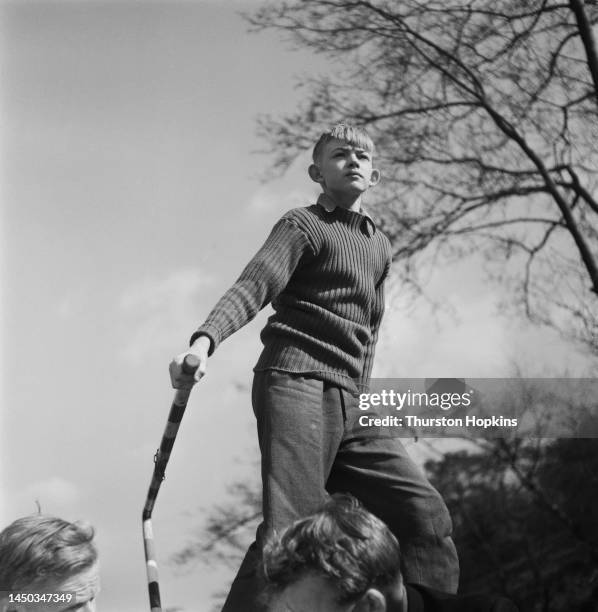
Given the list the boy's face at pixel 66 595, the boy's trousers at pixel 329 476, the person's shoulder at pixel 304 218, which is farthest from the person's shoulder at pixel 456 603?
the person's shoulder at pixel 304 218

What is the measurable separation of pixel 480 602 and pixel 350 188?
1105 mm

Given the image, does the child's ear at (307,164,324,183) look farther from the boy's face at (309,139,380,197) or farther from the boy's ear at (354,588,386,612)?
the boy's ear at (354,588,386,612)

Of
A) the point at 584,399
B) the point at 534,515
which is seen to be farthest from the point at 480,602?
the point at 534,515

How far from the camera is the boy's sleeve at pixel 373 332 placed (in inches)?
91.7

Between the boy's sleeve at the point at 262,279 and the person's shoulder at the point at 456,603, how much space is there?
75 cm

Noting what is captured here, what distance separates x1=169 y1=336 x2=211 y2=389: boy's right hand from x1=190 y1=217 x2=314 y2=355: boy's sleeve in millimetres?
71

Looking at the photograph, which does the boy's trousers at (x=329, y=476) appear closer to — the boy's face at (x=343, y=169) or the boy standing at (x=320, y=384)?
the boy standing at (x=320, y=384)

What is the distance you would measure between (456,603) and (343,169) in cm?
112

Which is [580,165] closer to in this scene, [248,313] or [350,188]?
[350,188]

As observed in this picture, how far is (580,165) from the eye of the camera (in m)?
4.45

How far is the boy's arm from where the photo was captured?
210 cm

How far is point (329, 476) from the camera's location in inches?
88.5

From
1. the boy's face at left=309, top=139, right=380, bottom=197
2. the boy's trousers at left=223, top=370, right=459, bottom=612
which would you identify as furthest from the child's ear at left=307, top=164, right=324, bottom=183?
the boy's trousers at left=223, top=370, right=459, bottom=612

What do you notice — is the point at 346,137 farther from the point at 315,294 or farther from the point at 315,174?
the point at 315,294
